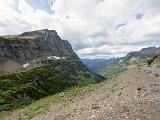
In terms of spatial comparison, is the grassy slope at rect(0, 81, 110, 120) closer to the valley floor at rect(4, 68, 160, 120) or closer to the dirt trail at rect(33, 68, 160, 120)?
the valley floor at rect(4, 68, 160, 120)

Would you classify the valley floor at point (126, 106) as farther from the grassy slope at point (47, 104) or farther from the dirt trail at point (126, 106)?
the grassy slope at point (47, 104)

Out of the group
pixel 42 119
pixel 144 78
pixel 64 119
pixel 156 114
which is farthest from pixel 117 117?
pixel 144 78

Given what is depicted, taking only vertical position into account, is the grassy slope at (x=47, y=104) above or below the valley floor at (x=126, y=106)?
below

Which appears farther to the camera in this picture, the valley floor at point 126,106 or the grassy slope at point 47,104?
the grassy slope at point 47,104

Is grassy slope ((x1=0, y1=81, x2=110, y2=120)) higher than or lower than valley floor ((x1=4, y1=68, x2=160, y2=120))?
lower

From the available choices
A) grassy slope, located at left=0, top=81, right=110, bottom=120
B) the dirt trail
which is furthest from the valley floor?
grassy slope, located at left=0, top=81, right=110, bottom=120

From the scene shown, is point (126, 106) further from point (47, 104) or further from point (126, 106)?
point (47, 104)

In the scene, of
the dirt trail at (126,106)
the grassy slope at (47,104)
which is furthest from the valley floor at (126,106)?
the grassy slope at (47,104)

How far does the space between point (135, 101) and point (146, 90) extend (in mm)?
5067

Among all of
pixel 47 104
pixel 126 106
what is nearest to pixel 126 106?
pixel 126 106

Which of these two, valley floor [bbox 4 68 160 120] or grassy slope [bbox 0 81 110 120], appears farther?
grassy slope [bbox 0 81 110 120]

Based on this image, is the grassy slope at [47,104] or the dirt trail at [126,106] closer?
the dirt trail at [126,106]

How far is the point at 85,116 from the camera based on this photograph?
34.9 m

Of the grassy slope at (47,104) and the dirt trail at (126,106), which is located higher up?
the dirt trail at (126,106)
